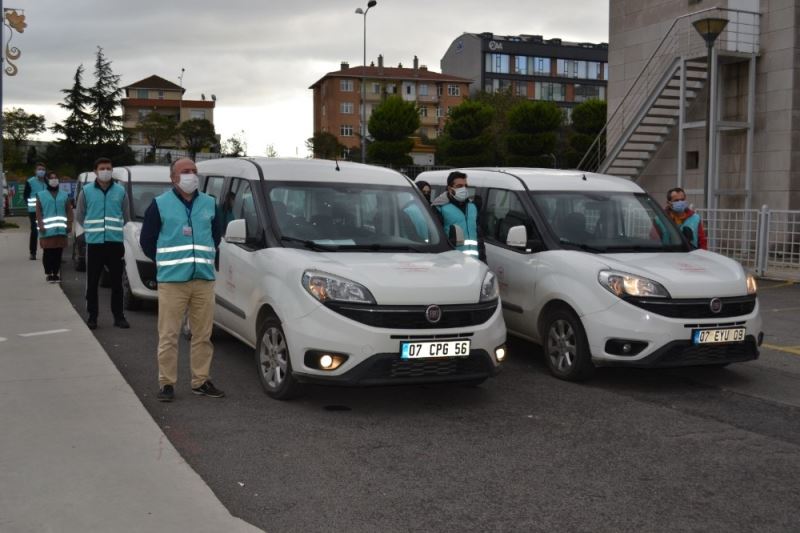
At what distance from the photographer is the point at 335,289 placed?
Result: 20.3 ft

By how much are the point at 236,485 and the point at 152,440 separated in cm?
82

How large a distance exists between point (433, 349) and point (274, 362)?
1284 mm

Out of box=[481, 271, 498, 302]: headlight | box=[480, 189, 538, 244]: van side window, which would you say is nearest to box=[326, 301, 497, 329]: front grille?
box=[481, 271, 498, 302]: headlight

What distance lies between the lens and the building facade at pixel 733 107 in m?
19.3

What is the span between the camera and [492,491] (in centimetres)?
477

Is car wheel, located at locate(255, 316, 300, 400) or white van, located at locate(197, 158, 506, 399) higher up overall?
white van, located at locate(197, 158, 506, 399)

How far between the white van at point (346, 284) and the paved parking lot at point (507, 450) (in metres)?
0.40

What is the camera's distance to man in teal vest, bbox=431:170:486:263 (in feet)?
28.3

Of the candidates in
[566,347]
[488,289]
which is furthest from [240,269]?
[566,347]

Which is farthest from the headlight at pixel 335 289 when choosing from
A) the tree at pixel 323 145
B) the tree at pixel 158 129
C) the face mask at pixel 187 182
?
the tree at pixel 323 145

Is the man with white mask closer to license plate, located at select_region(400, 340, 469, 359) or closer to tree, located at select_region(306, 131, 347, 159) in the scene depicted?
license plate, located at select_region(400, 340, 469, 359)

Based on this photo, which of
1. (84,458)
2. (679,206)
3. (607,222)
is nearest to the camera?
(84,458)

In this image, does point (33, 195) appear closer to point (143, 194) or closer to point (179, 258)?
point (143, 194)

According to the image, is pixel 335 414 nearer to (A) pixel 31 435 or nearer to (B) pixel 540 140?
(A) pixel 31 435
